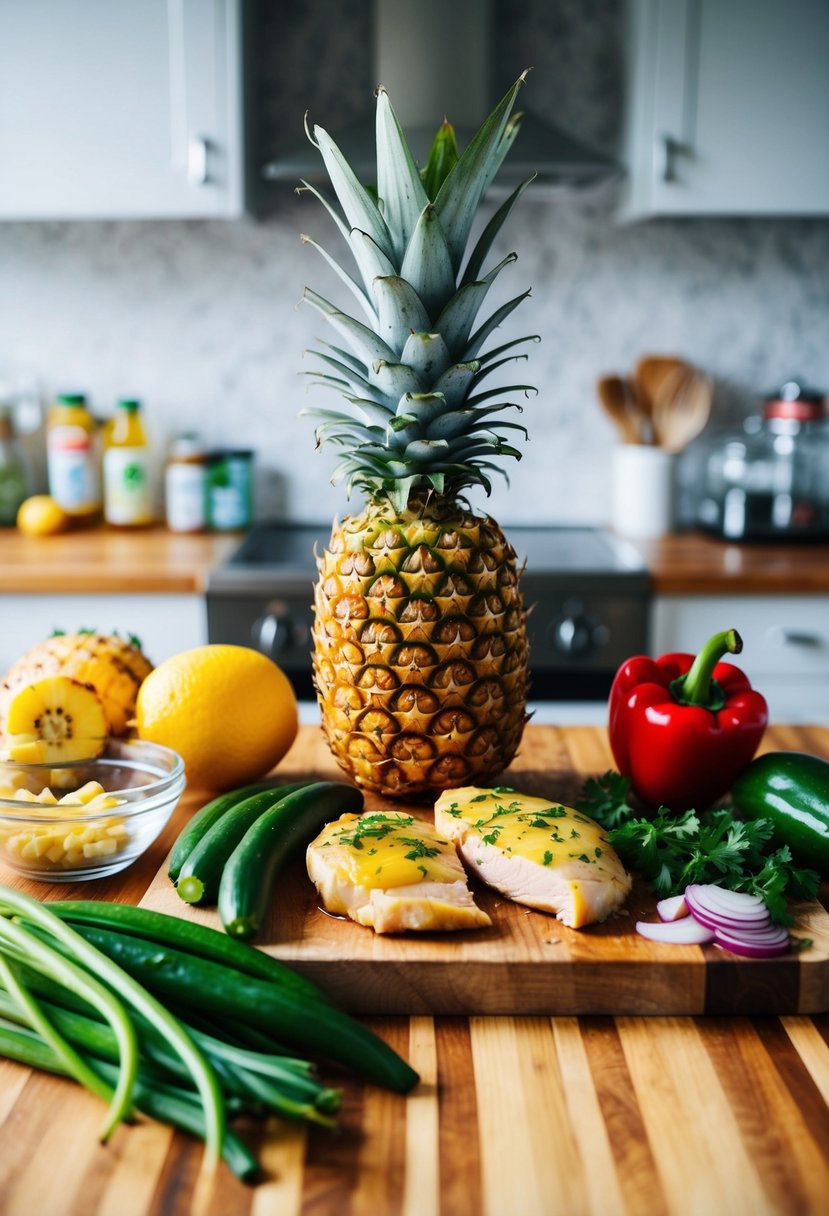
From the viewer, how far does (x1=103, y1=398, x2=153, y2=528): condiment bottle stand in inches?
114

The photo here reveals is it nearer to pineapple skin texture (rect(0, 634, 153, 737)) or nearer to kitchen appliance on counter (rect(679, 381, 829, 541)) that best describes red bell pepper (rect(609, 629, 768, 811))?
pineapple skin texture (rect(0, 634, 153, 737))

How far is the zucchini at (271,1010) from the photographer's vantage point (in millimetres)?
810

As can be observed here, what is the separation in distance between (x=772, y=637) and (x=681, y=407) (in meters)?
0.75

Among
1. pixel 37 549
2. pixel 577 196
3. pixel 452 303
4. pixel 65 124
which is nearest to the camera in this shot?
pixel 452 303

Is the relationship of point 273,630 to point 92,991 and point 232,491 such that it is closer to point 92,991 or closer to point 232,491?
point 232,491

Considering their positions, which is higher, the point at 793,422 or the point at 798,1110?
the point at 793,422

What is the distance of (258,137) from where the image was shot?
283 centimetres

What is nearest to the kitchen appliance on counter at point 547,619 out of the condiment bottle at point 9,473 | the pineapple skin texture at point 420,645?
the condiment bottle at point 9,473

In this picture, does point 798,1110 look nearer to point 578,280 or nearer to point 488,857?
point 488,857

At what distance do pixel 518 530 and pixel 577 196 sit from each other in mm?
905

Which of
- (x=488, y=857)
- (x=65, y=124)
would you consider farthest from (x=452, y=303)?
(x=65, y=124)

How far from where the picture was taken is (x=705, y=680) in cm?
125

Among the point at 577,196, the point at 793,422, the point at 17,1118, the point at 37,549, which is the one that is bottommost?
the point at 17,1118

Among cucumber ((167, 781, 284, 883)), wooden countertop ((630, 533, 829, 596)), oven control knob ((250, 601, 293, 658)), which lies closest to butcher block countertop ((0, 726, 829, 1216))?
cucumber ((167, 781, 284, 883))
